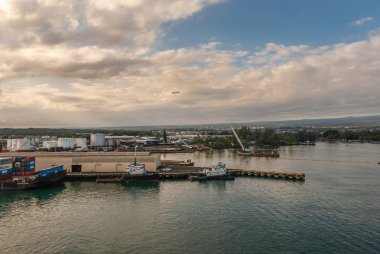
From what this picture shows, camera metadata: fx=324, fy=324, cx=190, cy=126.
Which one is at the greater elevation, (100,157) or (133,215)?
(100,157)

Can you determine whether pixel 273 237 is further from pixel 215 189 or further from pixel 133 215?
pixel 215 189

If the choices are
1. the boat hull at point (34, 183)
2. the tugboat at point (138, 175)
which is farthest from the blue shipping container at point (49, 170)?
the tugboat at point (138, 175)

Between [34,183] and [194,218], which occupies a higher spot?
[34,183]

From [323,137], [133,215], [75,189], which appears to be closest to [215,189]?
[133,215]

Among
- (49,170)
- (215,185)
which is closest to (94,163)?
(49,170)

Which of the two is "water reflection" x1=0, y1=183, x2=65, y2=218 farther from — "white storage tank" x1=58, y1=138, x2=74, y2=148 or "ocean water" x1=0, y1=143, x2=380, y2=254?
"white storage tank" x1=58, y1=138, x2=74, y2=148

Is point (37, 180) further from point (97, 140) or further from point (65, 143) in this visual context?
point (97, 140)
